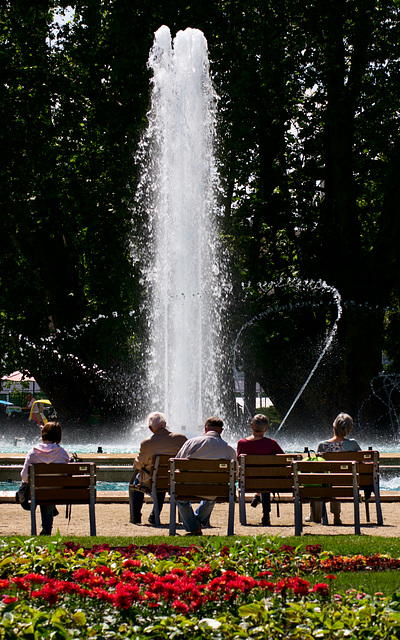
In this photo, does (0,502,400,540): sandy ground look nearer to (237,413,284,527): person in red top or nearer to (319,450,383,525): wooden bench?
(319,450,383,525): wooden bench

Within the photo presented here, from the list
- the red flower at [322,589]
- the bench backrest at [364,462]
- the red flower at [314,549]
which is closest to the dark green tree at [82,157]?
the bench backrest at [364,462]

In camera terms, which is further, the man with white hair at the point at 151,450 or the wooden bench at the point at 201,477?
the man with white hair at the point at 151,450

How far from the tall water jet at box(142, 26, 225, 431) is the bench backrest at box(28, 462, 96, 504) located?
951cm

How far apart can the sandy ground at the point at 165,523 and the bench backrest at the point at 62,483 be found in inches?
14.0

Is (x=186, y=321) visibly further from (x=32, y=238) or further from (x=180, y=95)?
(x=32, y=238)

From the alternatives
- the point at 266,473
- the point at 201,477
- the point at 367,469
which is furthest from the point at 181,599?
the point at 367,469

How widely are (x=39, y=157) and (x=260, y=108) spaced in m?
5.68

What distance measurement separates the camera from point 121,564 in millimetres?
5305

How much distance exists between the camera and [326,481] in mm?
7996

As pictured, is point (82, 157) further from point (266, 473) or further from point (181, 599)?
point (181, 599)

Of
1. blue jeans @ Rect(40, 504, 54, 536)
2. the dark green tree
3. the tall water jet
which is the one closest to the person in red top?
blue jeans @ Rect(40, 504, 54, 536)

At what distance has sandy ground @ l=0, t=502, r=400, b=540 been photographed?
26.4 ft

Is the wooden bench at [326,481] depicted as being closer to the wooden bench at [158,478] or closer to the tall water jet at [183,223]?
the wooden bench at [158,478]

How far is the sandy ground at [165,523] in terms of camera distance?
26.4 feet
